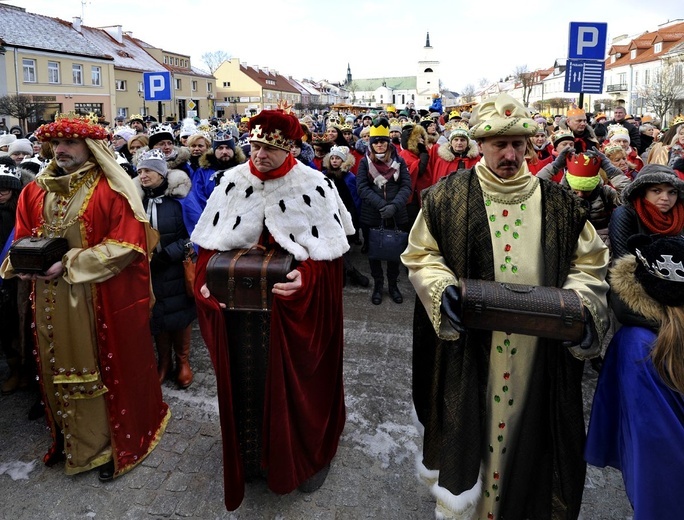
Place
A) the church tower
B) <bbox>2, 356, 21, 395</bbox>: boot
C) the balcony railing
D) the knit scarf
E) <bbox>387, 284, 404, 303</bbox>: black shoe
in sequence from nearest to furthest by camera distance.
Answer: <bbox>2, 356, 21, 395</bbox>: boot
the knit scarf
<bbox>387, 284, 404, 303</bbox>: black shoe
the balcony railing
the church tower

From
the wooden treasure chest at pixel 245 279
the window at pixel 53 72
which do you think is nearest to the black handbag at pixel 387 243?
the wooden treasure chest at pixel 245 279

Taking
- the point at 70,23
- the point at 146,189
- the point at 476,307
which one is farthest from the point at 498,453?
the point at 70,23

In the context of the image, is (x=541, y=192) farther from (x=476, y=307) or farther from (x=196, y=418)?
(x=196, y=418)

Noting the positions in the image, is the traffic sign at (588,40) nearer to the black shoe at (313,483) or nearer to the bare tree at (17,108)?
the black shoe at (313,483)

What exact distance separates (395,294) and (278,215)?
12.3 feet

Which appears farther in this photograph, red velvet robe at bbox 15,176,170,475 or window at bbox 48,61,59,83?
window at bbox 48,61,59,83

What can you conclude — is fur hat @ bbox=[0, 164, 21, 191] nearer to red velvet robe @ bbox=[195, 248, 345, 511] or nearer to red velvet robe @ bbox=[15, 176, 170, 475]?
red velvet robe @ bbox=[15, 176, 170, 475]

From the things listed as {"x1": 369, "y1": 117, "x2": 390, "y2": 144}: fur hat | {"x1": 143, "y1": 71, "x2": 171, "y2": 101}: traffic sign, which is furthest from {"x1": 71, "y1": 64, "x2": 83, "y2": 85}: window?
{"x1": 369, "y1": 117, "x2": 390, "y2": 144}: fur hat

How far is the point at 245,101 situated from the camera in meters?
72.5

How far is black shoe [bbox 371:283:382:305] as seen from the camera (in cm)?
636

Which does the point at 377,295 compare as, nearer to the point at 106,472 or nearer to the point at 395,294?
the point at 395,294

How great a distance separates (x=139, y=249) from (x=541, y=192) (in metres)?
2.42

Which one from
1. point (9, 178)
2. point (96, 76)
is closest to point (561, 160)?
point (9, 178)

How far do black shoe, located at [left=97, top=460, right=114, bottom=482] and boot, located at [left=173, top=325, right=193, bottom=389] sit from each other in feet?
3.66
